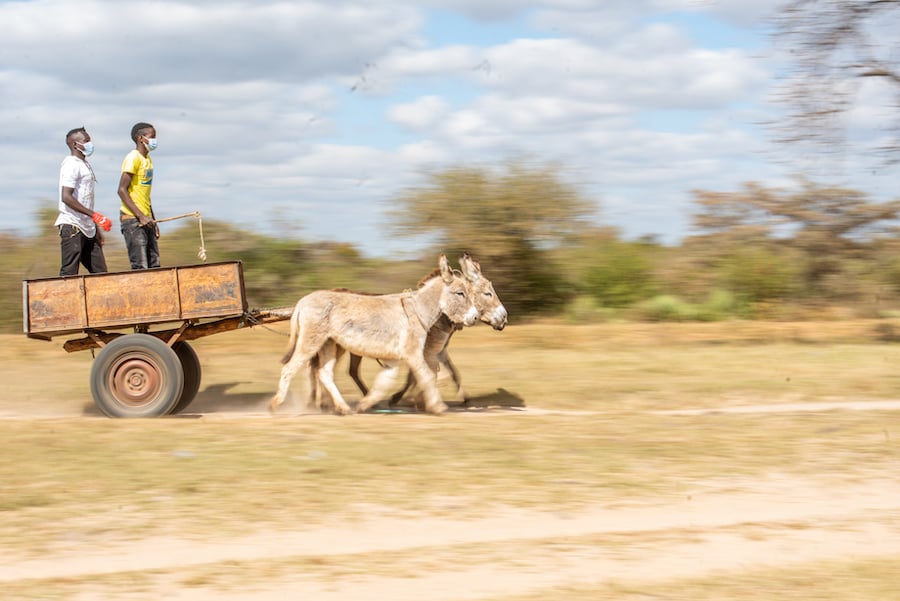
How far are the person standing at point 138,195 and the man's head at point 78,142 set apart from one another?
1.40 ft

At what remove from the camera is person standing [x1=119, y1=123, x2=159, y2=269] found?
11.4 meters

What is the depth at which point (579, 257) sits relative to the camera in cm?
2070

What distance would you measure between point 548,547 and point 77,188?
22.5ft

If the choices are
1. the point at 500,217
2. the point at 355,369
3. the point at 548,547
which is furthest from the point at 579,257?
the point at 548,547

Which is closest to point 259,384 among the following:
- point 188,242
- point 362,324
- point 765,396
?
point 362,324

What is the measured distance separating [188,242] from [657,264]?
9.16m

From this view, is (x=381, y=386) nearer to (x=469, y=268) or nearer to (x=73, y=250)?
(x=469, y=268)

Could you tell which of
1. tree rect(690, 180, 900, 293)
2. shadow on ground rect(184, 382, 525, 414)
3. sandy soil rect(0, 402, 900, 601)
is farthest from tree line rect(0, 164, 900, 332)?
sandy soil rect(0, 402, 900, 601)

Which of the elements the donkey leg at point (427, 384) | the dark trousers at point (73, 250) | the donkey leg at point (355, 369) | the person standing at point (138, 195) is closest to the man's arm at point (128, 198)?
the person standing at point (138, 195)

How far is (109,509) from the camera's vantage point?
7.48 metres

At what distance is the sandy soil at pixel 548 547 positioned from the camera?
5.99m

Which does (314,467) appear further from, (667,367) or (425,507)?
(667,367)

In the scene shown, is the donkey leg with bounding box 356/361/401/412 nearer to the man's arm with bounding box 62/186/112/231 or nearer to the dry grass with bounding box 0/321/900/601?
the dry grass with bounding box 0/321/900/601

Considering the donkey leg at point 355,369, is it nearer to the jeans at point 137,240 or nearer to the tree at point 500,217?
the jeans at point 137,240
